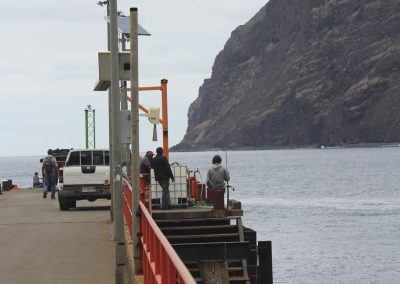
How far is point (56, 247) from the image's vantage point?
20.6 meters

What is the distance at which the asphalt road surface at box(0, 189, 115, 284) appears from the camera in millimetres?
16281

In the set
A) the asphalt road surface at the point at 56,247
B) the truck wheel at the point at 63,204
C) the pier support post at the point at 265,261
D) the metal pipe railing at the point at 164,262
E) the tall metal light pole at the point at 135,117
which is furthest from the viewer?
the truck wheel at the point at 63,204

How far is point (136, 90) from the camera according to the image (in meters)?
14.0

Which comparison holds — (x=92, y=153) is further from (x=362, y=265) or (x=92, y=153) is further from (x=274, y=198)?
(x=274, y=198)

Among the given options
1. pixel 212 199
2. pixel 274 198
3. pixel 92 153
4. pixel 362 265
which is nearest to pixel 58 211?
pixel 92 153

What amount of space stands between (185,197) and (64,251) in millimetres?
6547

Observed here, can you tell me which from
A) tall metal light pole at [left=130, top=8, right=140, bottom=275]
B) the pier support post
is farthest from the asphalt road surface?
the pier support post

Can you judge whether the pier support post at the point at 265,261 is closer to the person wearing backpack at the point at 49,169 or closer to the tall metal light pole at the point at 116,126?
the tall metal light pole at the point at 116,126

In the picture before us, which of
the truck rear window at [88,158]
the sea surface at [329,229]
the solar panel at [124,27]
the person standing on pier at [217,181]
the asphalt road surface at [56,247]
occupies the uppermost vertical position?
the solar panel at [124,27]

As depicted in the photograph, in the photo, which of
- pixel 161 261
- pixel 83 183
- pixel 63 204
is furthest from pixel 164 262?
pixel 63 204

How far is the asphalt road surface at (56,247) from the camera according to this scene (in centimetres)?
1628

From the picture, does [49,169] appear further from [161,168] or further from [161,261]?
[161,261]

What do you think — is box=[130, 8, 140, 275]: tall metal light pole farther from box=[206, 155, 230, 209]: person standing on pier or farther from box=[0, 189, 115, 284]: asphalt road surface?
box=[206, 155, 230, 209]: person standing on pier

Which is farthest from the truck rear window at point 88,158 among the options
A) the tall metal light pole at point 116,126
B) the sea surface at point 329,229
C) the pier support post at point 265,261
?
the tall metal light pole at point 116,126
